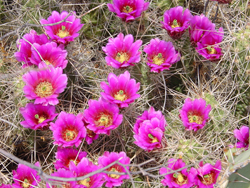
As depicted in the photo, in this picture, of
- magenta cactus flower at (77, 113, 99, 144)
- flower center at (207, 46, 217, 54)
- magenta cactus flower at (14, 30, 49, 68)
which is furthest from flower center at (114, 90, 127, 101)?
flower center at (207, 46, 217, 54)

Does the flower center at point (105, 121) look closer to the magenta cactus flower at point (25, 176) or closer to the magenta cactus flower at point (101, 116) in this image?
the magenta cactus flower at point (101, 116)

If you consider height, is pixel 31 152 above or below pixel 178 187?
below

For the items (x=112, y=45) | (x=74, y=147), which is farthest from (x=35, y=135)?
(x=112, y=45)

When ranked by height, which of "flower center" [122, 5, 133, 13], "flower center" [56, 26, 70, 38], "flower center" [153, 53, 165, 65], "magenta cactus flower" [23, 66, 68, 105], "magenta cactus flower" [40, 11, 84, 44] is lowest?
"magenta cactus flower" [23, 66, 68, 105]

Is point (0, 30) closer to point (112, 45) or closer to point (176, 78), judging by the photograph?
point (112, 45)

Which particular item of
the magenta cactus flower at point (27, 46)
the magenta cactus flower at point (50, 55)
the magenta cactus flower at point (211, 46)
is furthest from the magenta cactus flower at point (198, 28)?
the magenta cactus flower at point (27, 46)

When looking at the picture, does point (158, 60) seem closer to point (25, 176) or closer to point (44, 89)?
point (44, 89)

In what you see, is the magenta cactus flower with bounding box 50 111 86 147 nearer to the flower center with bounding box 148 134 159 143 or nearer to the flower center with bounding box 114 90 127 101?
the flower center with bounding box 114 90 127 101
